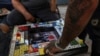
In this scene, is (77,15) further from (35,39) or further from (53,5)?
(53,5)

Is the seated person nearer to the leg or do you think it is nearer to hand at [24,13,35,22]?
hand at [24,13,35,22]

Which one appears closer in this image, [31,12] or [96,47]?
[96,47]

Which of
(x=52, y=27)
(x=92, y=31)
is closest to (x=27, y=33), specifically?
(x=52, y=27)

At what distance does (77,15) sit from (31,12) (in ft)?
3.03

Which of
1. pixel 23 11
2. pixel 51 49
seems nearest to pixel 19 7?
pixel 23 11

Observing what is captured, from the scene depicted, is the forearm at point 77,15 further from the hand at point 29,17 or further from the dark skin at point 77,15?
the hand at point 29,17

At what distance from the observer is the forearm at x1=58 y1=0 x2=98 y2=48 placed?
2.15ft

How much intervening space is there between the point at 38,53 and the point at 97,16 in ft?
1.14

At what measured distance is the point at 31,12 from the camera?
5.13ft

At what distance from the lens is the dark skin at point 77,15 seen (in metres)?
0.66

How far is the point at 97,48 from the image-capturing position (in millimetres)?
890

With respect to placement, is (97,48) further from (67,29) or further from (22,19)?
(22,19)

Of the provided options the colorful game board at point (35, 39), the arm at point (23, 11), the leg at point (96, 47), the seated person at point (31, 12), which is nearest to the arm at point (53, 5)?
the seated person at point (31, 12)

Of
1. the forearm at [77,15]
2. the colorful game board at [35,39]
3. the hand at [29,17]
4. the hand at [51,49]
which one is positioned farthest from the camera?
the hand at [29,17]
